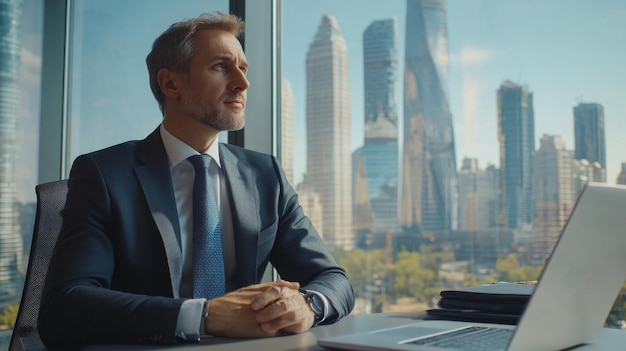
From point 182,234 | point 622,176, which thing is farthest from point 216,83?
point 622,176

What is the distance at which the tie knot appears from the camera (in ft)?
5.91

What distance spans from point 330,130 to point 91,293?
149 centimetres

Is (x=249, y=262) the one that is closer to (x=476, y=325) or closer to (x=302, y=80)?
(x=476, y=325)

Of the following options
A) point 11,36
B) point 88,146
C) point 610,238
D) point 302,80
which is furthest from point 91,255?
point 11,36

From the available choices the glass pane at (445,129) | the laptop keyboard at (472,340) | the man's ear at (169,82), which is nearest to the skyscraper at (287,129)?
the glass pane at (445,129)

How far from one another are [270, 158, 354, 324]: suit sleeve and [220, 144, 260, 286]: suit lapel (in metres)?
0.10

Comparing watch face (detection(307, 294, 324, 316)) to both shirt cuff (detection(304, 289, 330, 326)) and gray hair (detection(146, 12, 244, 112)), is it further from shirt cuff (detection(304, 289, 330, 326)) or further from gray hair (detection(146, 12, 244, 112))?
gray hair (detection(146, 12, 244, 112))

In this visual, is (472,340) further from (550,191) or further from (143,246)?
(550,191)

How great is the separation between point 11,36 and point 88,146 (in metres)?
0.77

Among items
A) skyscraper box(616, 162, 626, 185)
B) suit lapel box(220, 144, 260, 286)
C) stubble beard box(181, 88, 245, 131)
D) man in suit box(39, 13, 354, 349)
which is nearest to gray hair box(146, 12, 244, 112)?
man in suit box(39, 13, 354, 349)

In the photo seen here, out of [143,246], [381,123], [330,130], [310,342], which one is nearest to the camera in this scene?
[310,342]

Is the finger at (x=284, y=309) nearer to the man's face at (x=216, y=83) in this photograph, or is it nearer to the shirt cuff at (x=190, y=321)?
the shirt cuff at (x=190, y=321)

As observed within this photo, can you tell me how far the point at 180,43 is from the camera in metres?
2.00

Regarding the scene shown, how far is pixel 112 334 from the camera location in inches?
47.3
